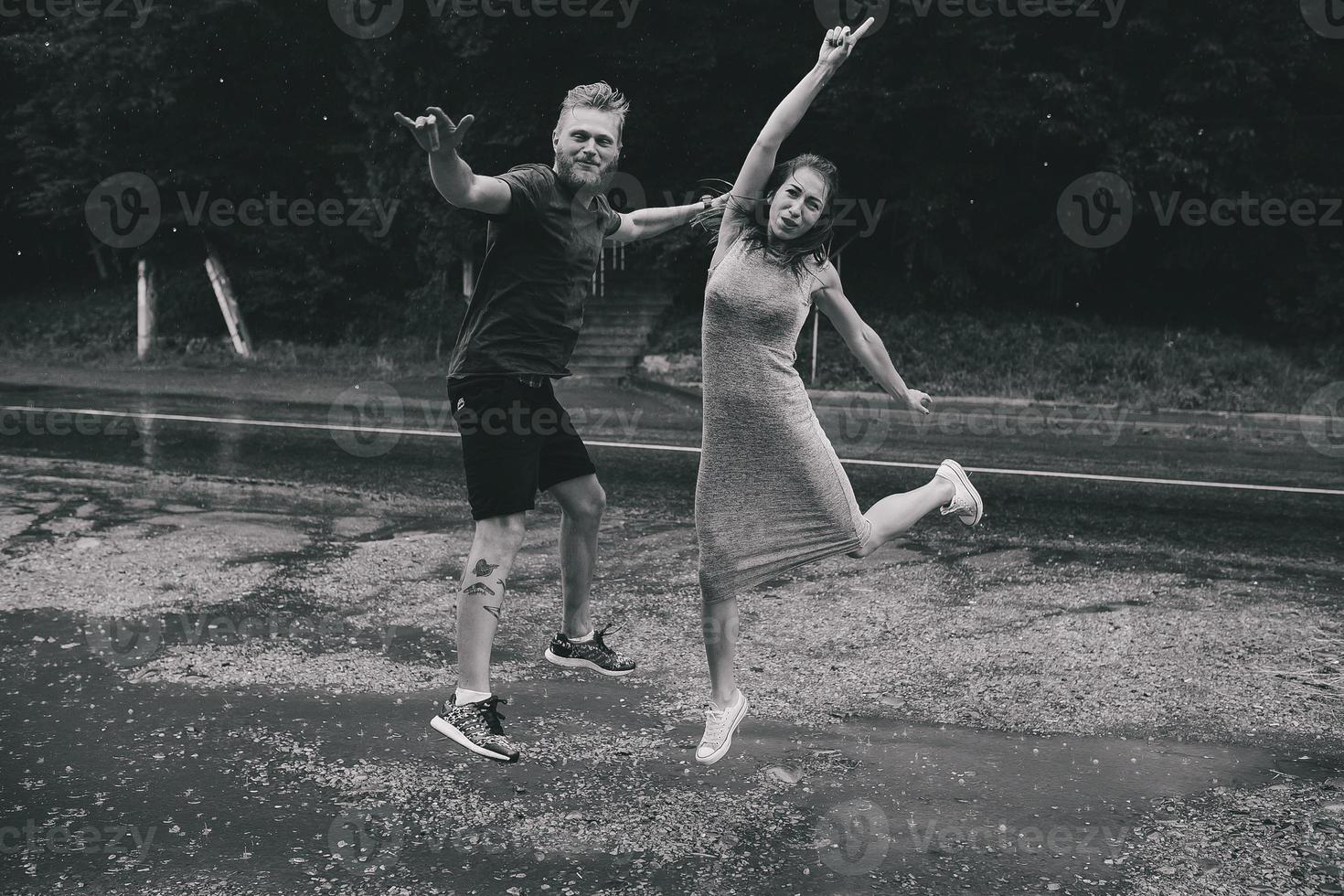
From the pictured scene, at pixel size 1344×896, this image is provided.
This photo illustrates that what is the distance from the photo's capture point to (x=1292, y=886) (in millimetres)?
3225

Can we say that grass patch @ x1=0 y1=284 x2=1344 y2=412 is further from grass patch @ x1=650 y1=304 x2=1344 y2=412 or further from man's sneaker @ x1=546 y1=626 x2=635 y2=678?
man's sneaker @ x1=546 y1=626 x2=635 y2=678

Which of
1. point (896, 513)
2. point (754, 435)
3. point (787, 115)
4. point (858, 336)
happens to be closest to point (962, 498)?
point (896, 513)

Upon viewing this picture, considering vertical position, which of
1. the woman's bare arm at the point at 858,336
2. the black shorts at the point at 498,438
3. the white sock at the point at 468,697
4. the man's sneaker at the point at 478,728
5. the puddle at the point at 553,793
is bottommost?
the puddle at the point at 553,793

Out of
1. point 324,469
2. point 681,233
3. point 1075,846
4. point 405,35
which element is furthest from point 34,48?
point 1075,846

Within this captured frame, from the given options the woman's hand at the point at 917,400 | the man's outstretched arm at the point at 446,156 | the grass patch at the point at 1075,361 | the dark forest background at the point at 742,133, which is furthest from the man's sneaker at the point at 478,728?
the dark forest background at the point at 742,133

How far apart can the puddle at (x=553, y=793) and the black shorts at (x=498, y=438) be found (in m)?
0.84

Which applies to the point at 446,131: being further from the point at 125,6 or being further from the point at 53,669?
the point at 125,6

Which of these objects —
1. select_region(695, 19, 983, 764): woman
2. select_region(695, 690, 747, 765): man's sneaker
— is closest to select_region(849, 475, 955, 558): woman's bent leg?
select_region(695, 19, 983, 764): woman

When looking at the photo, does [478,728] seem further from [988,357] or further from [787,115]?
[988,357]

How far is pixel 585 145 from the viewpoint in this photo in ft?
12.8

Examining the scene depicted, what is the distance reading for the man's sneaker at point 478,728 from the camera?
147 inches

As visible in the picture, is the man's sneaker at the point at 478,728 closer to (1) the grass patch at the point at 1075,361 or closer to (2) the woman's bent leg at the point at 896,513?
(2) the woman's bent leg at the point at 896,513

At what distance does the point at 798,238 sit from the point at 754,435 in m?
0.60

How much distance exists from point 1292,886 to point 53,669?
4284 mm
